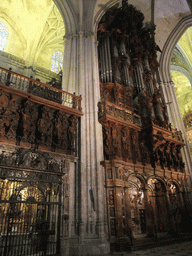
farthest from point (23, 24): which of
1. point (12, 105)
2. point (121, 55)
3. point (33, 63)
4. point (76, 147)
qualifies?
point (76, 147)

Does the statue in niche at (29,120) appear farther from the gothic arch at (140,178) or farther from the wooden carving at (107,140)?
the gothic arch at (140,178)

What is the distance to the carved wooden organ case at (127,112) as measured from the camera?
24.4 ft

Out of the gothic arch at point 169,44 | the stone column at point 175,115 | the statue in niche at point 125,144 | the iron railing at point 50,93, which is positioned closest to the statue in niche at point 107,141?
the statue in niche at point 125,144

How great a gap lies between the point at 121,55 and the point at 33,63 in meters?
6.68

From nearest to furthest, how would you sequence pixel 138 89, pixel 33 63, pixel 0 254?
pixel 0 254 < pixel 138 89 < pixel 33 63

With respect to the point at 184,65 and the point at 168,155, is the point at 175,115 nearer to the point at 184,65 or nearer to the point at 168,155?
the point at 168,155

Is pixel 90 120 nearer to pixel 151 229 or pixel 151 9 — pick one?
pixel 151 229

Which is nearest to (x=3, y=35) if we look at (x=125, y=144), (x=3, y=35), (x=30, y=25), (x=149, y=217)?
(x=3, y=35)

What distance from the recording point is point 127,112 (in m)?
9.24

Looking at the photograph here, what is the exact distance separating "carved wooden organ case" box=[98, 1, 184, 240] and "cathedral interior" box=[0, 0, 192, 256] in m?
0.06

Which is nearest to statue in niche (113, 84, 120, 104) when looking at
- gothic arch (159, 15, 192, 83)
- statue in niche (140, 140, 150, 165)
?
statue in niche (140, 140, 150, 165)

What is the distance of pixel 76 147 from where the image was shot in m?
7.36

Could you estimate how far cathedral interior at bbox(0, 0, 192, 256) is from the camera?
591cm

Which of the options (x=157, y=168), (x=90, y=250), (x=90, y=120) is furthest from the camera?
(x=157, y=168)
